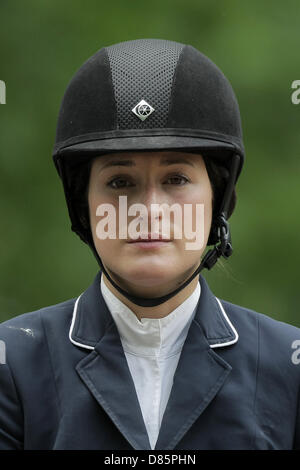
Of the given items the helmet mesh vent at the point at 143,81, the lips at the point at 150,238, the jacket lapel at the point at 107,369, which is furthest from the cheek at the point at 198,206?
the jacket lapel at the point at 107,369

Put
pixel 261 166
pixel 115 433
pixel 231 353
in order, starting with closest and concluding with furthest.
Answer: pixel 115 433 → pixel 231 353 → pixel 261 166

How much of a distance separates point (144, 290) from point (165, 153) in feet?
1.35

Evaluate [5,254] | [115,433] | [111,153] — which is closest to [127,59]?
[111,153]

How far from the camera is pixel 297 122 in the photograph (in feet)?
21.0

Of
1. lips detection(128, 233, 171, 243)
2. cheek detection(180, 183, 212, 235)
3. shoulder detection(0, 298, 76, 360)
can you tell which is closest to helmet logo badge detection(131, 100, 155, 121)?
cheek detection(180, 183, 212, 235)

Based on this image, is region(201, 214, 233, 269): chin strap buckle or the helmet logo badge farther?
region(201, 214, 233, 269): chin strap buckle

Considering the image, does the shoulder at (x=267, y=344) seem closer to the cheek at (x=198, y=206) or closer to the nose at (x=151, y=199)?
the cheek at (x=198, y=206)

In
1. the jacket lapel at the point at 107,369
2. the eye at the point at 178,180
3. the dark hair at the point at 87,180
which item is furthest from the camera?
the dark hair at the point at 87,180

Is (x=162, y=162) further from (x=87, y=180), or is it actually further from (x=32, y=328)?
(x=32, y=328)

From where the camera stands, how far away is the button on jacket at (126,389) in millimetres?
2562

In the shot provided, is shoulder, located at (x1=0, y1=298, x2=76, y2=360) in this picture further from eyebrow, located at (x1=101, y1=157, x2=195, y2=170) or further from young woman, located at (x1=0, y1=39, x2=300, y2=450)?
eyebrow, located at (x1=101, y1=157, x2=195, y2=170)

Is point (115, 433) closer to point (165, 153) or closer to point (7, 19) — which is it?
point (165, 153)

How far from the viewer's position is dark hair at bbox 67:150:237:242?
2809mm
